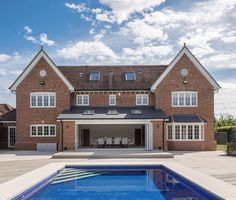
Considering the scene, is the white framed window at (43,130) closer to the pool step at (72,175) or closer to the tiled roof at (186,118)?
the tiled roof at (186,118)

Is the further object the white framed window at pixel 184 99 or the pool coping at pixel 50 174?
the white framed window at pixel 184 99

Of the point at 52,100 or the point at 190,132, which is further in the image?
the point at 52,100

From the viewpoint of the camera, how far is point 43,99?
34500 millimetres

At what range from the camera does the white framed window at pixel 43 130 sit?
34281 millimetres

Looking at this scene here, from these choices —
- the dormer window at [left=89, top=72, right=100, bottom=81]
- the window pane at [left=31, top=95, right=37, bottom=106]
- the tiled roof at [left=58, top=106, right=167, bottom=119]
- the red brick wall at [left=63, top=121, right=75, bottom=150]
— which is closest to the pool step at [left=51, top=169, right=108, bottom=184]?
the red brick wall at [left=63, top=121, right=75, bottom=150]

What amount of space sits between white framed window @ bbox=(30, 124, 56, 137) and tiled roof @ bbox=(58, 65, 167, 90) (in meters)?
4.78

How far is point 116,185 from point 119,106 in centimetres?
1954

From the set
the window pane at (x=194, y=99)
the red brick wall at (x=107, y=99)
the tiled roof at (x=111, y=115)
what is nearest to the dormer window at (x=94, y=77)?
the red brick wall at (x=107, y=99)

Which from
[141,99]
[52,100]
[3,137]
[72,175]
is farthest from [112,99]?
[72,175]

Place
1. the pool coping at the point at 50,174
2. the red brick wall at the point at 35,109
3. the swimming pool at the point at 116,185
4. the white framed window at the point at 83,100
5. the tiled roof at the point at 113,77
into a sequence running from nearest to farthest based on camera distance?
the pool coping at the point at 50,174
the swimming pool at the point at 116,185
the red brick wall at the point at 35,109
the white framed window at the point at 83,100
the tiled roof at the point at 113,77

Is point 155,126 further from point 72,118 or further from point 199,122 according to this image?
point 72,118

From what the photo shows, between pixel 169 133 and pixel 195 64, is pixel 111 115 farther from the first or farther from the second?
pixel 195 64

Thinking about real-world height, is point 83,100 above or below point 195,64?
below

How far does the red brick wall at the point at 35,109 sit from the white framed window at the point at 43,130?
0.29 metres
